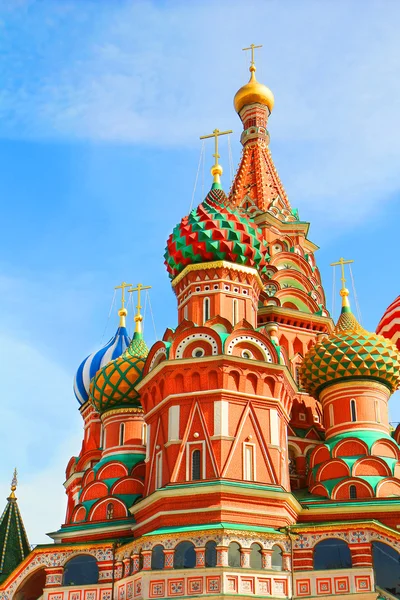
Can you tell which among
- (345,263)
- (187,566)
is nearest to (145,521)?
(187,566)

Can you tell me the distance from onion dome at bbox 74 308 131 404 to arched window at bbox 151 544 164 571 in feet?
35.9

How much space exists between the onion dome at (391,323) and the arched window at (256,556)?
1682 cm

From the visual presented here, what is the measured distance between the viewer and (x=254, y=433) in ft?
65.7

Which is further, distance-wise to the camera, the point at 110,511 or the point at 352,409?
→ the point at 352,409

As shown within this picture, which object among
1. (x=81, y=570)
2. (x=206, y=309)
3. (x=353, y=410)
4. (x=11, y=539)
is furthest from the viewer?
(x=11, y=539)

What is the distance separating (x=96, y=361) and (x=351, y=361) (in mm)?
9764

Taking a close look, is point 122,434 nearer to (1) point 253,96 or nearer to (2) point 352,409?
(2) point 352,409

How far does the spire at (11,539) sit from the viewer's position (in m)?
24.1

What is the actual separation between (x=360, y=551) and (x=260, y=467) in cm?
274

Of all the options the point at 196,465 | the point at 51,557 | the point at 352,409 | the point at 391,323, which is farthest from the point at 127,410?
the point at 391,323

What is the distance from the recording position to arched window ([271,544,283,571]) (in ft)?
61.6

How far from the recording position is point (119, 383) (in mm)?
24469

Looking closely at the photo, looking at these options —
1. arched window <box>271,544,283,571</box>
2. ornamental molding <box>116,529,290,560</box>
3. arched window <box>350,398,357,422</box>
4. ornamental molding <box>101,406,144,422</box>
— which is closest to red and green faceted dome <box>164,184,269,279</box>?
ornamental molding <box>101,406,144,422</box>

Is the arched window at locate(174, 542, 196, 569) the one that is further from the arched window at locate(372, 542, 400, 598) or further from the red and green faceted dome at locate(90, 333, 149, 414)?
the red and green faceted dome at locate(90, 333, 149, 414)
